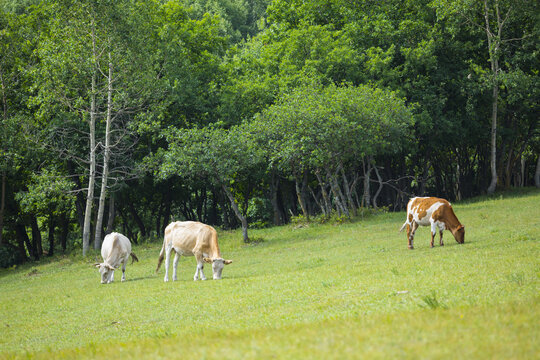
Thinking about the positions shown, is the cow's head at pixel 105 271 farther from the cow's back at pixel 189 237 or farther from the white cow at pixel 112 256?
the cow's back at pixel 189 237

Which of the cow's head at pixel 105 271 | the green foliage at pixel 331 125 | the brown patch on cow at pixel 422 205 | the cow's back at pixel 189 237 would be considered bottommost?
the cow's head at pixel 105 271

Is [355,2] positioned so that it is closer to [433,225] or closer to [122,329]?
[433,225]

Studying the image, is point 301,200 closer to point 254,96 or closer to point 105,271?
point 254,96

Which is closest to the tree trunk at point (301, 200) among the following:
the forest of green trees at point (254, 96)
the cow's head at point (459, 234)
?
the forest of green trees at point (254, 96)

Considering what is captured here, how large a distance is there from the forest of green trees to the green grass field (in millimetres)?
7767

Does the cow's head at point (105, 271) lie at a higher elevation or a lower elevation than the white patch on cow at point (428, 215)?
lower

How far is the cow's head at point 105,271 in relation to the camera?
22.6 metres

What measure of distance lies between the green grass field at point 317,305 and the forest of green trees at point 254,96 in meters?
7.77

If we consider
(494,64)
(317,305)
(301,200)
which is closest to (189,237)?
(317,305)

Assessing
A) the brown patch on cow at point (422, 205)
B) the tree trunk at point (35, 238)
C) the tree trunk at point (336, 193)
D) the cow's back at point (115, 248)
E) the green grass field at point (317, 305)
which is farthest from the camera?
the tree trunk at point (35, 238)

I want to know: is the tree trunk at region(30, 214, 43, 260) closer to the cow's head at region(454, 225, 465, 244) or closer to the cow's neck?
the cow's neck

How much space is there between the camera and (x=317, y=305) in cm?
1165

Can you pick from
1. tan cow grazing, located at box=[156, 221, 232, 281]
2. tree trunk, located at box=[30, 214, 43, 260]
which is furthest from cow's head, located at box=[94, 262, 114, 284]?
tree trunk, located at box=[30, 214, 43, 260]

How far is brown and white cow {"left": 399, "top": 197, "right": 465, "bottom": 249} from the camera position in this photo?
2062 cm
